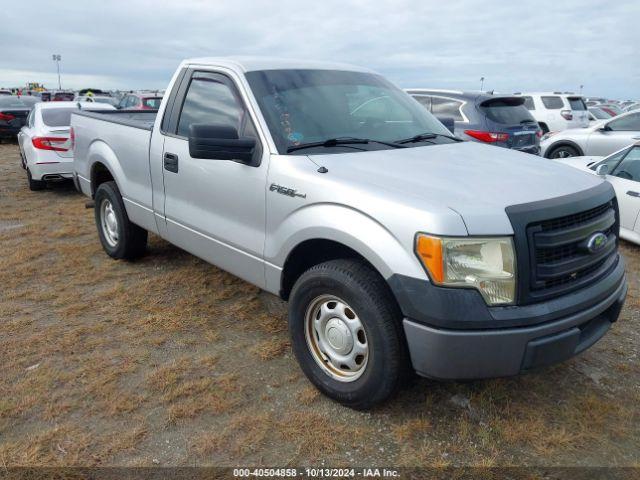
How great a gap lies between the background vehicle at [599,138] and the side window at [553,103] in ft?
19.0

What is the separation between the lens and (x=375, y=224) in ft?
8.98

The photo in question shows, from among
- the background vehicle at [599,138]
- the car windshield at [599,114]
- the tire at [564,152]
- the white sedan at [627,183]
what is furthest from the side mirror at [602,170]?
the car windshield at [599,114]

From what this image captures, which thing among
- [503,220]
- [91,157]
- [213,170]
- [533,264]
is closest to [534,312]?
[533,264]

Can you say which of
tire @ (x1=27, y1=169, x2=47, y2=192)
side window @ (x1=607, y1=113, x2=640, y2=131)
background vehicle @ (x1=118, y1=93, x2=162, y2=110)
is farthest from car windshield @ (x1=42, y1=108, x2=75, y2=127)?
side window @ (x1=607, y1=113, x2=640, y2=131)

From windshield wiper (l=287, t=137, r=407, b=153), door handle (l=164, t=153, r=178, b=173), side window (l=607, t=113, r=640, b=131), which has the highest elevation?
side window (l=607, t=113, r=640, b=131)

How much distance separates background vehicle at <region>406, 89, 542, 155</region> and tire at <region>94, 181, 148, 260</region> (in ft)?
18.5

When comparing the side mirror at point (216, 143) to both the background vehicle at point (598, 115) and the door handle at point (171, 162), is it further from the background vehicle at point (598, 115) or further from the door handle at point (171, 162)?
the background vehicle at point (598, 115)

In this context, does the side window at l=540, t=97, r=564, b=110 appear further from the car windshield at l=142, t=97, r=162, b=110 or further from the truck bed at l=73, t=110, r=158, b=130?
the truck bed at l=73, t=110, r=158, b=130

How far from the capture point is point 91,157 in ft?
18.3

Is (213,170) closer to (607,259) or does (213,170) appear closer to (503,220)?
(503,220)

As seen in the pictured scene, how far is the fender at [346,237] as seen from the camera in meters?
2.63

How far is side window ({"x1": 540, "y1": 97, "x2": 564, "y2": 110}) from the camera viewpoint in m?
16.6

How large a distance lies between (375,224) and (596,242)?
123cm

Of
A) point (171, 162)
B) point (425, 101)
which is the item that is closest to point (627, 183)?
point (425, 101)
